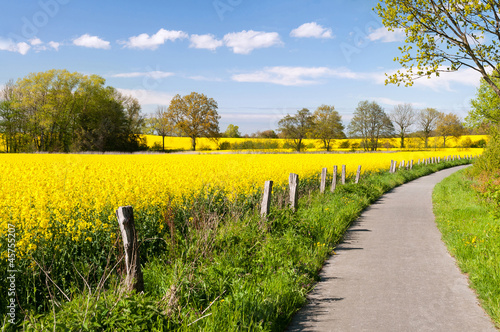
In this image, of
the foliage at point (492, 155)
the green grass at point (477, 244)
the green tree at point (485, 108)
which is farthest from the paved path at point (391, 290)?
the green tree at point (485, 108)

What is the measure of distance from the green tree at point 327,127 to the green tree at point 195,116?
78.6 ft

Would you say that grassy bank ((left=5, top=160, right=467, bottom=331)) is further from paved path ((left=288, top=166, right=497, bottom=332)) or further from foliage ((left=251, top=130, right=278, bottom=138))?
foliage ((left=251, top=130, right=278, bottom=138))

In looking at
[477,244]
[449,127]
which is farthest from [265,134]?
[477,244]

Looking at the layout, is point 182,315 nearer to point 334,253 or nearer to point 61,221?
point 61,221

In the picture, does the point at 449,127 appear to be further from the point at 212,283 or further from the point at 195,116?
the point at 212,283

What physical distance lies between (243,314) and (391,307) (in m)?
2.01

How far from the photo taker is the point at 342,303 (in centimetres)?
481

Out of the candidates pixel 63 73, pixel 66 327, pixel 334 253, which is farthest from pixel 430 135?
pixel 66 327

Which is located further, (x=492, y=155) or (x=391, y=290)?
(x=492, y=155)

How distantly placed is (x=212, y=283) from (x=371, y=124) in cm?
8051

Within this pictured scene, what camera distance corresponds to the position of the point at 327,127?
269 feet

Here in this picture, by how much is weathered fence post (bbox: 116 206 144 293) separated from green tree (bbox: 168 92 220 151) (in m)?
64.9

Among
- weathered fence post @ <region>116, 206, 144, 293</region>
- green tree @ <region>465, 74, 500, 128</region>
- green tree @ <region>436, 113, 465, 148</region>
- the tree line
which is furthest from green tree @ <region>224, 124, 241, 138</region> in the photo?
weathered fence post @ <region>116, 206, 144, 293</region>

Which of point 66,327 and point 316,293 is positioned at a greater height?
point 66,327
